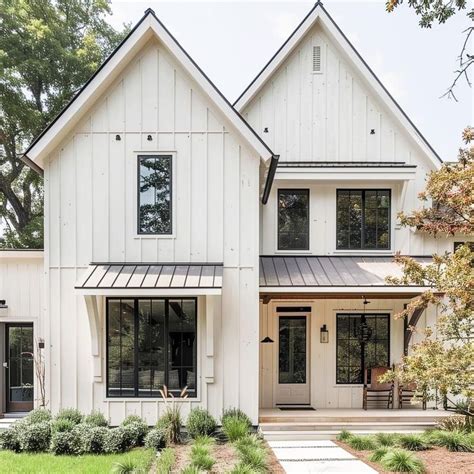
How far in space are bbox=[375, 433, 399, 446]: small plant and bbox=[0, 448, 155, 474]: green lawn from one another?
423 cm

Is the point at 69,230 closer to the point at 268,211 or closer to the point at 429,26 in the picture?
the point at 268,211

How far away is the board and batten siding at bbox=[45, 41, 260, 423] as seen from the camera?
9.42 m

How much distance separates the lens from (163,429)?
8.31 m

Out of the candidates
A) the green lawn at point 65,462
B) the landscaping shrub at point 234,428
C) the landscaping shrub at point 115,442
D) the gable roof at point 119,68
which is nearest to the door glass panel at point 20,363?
the green lawn at point 65,462

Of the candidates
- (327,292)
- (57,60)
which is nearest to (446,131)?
(327,292)

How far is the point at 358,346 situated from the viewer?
455 inches

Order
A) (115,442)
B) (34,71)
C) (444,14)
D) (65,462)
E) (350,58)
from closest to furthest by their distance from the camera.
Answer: (444,14) < (65,462) < (115,442) < (350,58) < (34,71)

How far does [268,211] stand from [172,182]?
11.0 feet

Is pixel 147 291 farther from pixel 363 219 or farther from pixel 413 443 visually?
pixel 363 219

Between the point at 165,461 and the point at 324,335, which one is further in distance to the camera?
the point at 324,335

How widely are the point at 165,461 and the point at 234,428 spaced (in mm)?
1979

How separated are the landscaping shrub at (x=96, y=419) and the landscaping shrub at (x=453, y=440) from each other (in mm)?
6388

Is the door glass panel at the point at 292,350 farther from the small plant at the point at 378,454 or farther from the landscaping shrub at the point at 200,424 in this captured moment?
the small plant at the point at 378,454

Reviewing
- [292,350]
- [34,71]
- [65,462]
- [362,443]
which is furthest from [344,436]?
[34,71]
